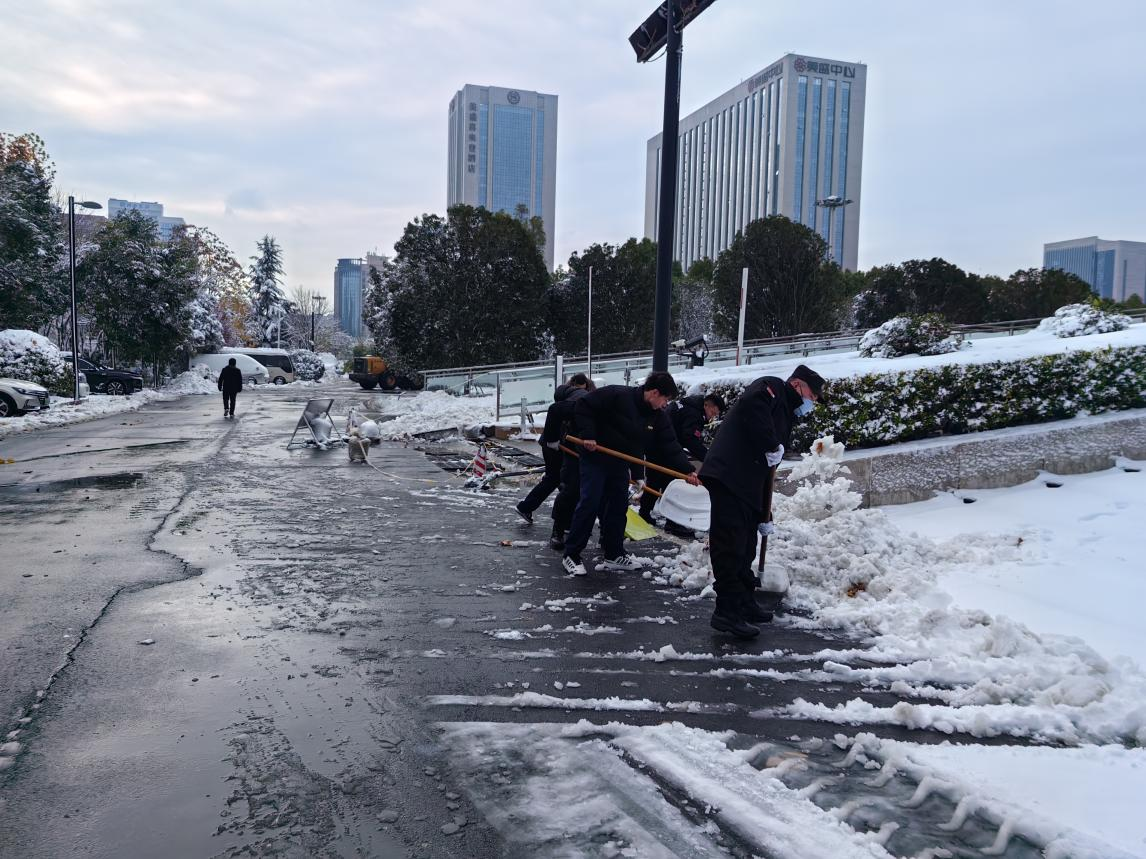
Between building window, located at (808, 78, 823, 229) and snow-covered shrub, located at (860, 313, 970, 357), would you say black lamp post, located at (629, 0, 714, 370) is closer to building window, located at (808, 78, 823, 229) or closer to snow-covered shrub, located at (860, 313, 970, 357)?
snow-covered shrub, located at (860, 313, 970, 357)

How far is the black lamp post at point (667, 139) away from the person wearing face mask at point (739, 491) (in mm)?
4020

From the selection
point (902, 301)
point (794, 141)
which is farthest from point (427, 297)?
point (794, 141)

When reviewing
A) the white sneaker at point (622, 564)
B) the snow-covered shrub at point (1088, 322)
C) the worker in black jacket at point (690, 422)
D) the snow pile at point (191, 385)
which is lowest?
the white sneaker at point (622, 564)

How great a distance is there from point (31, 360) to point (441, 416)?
1538 cm

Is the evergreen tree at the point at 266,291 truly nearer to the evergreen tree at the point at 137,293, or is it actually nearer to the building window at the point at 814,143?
the evergreen tree at the point at 137,293

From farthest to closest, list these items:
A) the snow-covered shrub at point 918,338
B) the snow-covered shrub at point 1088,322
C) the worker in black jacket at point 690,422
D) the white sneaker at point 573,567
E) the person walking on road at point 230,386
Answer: the person walking on road at point 230,386
the snow-covered shrub at point 918,338
the snow-covered shrub at point 1088,322
the worker in black jacket at point 690,422
the white sneaker at point 573,567

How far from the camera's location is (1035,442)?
907 cm

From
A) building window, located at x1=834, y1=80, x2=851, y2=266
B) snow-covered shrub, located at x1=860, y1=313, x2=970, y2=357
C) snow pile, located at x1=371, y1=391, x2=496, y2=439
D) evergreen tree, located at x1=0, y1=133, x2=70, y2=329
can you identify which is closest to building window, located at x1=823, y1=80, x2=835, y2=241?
building window, located at x1=834, y1=80, x2=851, y2=266

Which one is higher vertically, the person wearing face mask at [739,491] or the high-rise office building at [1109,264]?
the high-rise office building at [1109,264]

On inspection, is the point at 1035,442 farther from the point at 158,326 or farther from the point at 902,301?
the point at 158,326

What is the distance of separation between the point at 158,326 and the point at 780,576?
40.0 metres

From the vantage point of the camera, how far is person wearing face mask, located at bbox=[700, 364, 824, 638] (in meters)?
5.55

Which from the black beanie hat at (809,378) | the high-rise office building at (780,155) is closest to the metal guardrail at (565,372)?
the black beanie hat at (809,378)

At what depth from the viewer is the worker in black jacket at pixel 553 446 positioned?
829 centimetres
